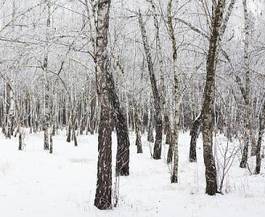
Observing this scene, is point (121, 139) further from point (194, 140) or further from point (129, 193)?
point (194, 140)

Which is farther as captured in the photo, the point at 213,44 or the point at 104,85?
the point at 213,44

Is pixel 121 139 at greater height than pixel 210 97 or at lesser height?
lesser

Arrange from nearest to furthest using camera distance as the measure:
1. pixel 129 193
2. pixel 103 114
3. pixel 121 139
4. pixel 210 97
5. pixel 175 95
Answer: pixel 103 114 < pixel 210 97 < pixel 129 193 < pixel 175 95 < pixel 121 139

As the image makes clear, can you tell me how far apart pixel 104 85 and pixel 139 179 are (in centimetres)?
579

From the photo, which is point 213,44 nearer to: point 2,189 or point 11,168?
point 2,189

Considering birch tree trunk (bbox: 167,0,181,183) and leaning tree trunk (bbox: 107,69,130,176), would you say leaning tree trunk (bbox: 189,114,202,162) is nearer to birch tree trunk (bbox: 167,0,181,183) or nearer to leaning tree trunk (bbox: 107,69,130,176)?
leaning tree trunk (bbox: 107,69,130,176)

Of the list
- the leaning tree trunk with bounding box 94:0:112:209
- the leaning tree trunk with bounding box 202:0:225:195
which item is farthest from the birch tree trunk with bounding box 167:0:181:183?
the leaning tree trunk with bounding box 94:0:112:209

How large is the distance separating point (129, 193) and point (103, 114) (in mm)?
3181

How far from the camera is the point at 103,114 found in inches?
356

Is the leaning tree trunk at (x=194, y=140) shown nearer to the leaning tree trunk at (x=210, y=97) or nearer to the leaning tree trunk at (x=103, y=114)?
the leaning tree trunk at (x=210, y=97)

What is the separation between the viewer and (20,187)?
11844mm

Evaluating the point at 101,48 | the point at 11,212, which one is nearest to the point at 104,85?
the point at 101,48

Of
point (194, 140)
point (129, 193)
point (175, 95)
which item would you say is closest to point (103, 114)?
point (129, 193)

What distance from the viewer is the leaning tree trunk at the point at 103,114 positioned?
8836 millimetres
